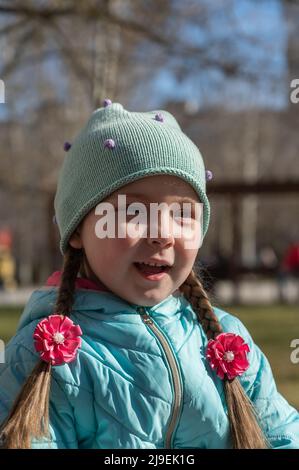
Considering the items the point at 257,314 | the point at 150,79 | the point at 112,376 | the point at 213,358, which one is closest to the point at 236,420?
the point at 213,358

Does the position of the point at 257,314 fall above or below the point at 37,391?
below

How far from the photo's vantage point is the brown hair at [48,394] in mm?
1512

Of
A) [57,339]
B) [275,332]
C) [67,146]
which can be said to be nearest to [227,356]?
[57,339]

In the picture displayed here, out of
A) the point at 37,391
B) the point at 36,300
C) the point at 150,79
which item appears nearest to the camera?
the point at 37,391

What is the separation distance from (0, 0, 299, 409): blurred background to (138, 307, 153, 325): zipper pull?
1.02 feet

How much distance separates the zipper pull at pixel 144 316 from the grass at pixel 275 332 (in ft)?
5.94

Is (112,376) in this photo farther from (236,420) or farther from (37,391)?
(236,420)

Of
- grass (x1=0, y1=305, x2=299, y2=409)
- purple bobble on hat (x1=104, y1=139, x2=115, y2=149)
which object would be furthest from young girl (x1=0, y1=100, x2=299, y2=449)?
grass (x1=0, y1=305, x2=299, y2=409)

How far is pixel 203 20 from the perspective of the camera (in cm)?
1029

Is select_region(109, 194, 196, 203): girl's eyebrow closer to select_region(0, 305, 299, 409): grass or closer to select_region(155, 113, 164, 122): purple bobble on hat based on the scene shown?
select_region(155, 113, 164, 122): purple bobble on hat

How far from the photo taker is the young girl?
1585 millimetres

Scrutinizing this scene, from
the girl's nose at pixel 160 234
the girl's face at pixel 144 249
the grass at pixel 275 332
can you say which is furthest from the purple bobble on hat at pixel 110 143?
the grass at pixel 275 332

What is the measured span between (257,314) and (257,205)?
2188 cm

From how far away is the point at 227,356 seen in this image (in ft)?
5.54
